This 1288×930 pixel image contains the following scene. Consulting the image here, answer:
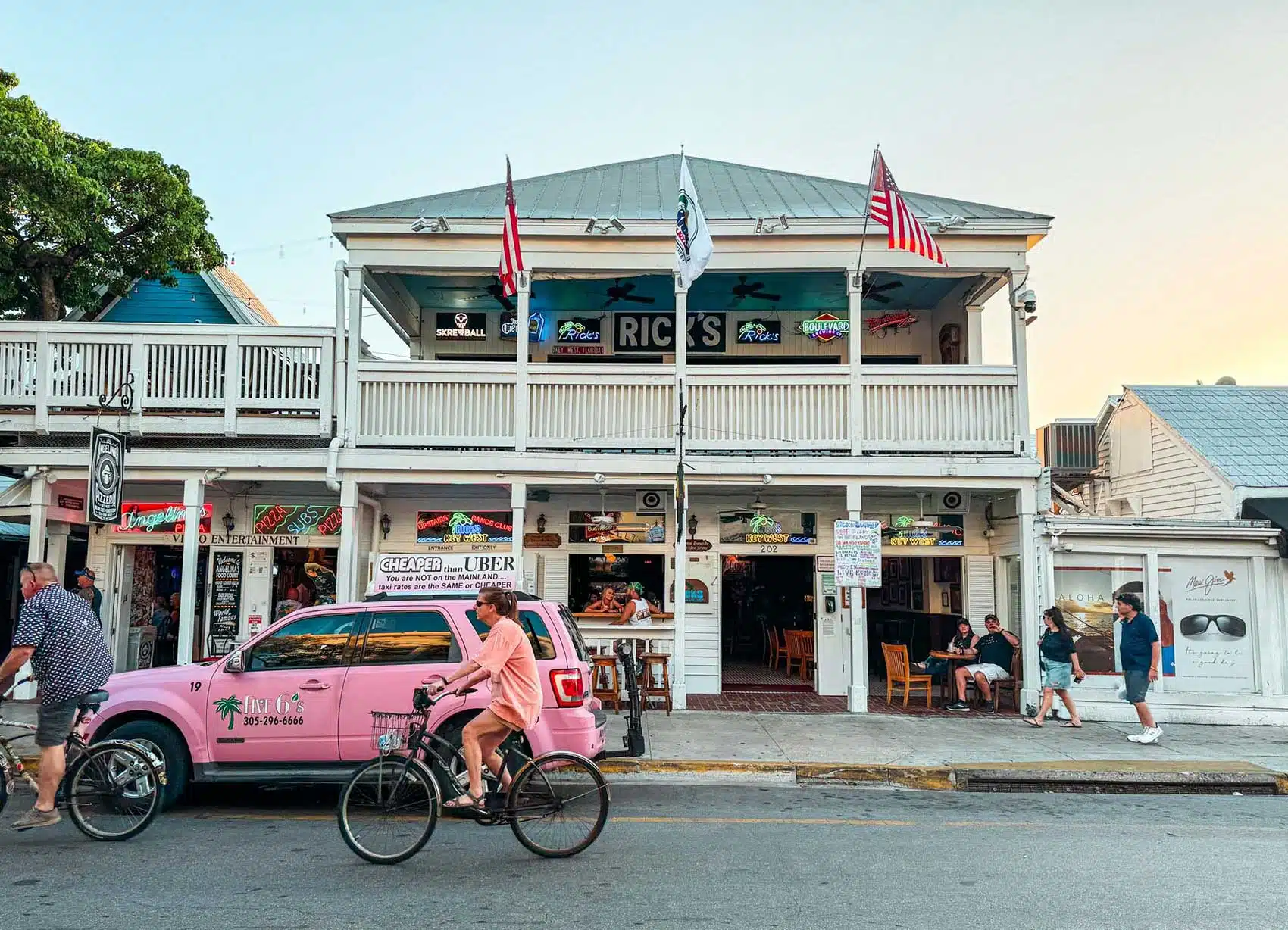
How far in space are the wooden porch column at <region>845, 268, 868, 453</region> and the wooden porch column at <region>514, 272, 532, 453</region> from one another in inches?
171

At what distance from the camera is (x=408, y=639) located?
7754 mm

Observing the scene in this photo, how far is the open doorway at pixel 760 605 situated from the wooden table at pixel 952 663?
3.04 meters

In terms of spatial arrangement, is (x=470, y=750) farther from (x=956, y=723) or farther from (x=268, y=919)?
(x=956, y=723)

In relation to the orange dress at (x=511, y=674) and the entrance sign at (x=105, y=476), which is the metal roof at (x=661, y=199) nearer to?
the entrance sign at (x=105, y=476)

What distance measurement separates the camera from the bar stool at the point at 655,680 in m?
12.3

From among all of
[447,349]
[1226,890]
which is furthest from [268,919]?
[447,349]

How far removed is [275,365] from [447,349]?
3.44 m

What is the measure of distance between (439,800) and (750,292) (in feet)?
33.9

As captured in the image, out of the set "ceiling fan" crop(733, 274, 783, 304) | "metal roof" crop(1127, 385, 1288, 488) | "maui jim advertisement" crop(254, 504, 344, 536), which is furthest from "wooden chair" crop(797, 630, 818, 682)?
"maui jim advertisement" crop(254, 504, 344, 536)

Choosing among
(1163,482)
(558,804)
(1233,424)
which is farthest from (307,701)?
(1233,424)

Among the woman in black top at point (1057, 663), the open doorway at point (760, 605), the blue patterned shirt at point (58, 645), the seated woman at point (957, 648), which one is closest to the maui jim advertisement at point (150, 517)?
the blue patterned shirt at point (58, 645)

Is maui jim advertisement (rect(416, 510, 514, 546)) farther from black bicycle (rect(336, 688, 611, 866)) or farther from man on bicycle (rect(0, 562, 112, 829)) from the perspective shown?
black bicycle (rect(336, 688, 611, 866))

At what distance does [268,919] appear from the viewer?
4922 mm

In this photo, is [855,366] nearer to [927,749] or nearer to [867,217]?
[867,217]
